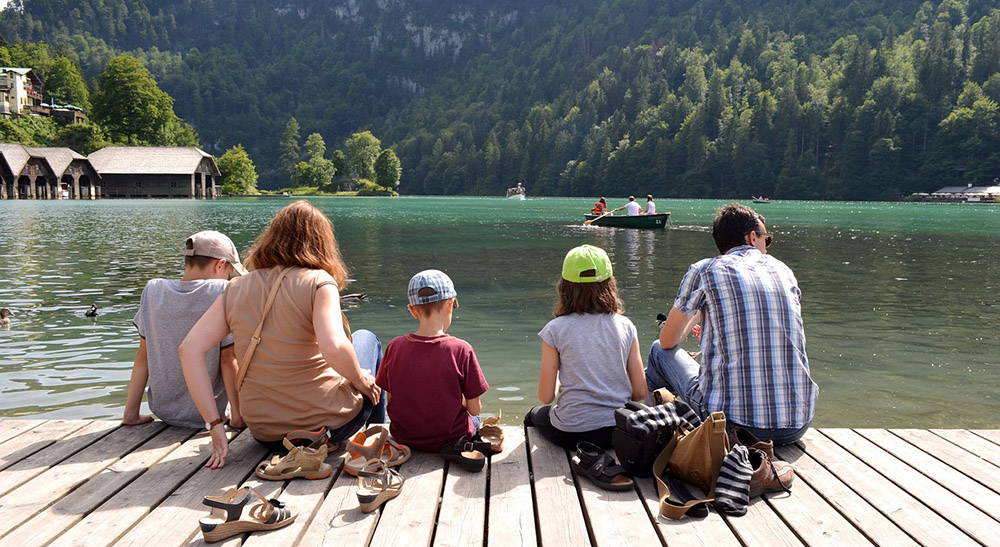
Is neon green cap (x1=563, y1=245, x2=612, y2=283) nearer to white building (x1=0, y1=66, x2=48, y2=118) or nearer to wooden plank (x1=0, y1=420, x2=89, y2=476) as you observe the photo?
wooden plank (x1=0, y1=420, x2=89, y2=476)

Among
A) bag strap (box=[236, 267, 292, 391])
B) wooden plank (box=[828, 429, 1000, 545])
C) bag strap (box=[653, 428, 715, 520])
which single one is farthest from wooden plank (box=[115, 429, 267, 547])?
wooden plank (box=[828, 429, 1000, 545])

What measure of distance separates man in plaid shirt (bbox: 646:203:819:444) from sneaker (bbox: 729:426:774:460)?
0.36 feet

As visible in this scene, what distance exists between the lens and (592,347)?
428 centimetres

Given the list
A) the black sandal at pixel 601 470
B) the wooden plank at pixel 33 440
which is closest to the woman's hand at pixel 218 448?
the wooden plank at pixel 33 440

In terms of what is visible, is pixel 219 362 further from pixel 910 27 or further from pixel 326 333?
pixel 910 27

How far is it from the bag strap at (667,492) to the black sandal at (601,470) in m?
0.17

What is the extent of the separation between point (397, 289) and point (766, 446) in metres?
13.6

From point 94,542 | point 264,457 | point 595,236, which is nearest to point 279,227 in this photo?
point 264,457

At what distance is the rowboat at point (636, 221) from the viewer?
4022 centimetres

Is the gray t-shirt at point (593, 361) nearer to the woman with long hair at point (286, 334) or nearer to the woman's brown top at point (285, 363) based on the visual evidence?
the woman with long hair at point (286, 334)

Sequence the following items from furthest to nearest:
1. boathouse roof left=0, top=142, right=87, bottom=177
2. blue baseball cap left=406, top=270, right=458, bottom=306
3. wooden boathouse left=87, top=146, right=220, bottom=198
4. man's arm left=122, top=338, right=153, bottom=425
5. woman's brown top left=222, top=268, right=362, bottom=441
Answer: wooden boathouse left=87, top=146, right=220, bottom=198 → boathouse roof left=0, top=142, right=87, bottom=177 → man's arm left=122, top=338, right=153, bottom=425 → blue baseball cap left=406, top=270, right=458, bottom=306 → woman's brown top left=222, top=268, right=362, bottom=441

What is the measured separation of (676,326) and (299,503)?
2.55 metres

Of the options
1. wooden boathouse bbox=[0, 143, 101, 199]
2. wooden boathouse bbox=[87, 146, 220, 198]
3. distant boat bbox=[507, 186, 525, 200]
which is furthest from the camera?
distant boat bbox=[507, 186, 525, 200]

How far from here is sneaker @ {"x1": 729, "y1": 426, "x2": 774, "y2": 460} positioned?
399 centimetres
